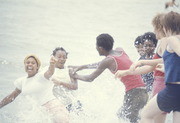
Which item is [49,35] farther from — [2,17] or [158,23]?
[158,23]

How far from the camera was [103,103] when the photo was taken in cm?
821

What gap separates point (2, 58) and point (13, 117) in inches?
211

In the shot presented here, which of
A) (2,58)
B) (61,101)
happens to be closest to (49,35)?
(2,58)

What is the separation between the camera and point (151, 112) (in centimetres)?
498

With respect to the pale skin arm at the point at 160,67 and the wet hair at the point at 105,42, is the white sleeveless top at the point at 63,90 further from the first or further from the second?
the pale skin arm at the point at 160,67

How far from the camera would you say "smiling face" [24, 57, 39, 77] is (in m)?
6.61

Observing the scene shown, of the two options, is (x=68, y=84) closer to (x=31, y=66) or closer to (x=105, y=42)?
(x=31, y=66)

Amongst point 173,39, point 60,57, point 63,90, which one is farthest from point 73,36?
point 173,39

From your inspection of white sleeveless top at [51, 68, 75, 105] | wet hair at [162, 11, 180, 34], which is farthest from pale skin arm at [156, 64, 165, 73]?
white sleeveless top at [51, 68, 75, 105]

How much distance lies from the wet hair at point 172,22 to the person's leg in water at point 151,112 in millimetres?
669

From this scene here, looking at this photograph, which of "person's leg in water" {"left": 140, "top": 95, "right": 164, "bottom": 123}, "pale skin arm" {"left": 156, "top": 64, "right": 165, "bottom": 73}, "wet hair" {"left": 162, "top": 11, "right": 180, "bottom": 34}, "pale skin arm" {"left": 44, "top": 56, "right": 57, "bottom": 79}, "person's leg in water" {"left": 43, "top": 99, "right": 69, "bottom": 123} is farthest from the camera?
"person's leg in water" {"left": 43, "top": 99, "right": 69, "bottom": 123}

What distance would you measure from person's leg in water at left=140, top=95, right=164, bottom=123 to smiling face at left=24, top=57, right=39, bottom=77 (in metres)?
2.05

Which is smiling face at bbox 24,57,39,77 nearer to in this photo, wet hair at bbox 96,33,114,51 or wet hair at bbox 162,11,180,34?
wet hair at bbox 96,33,114,51

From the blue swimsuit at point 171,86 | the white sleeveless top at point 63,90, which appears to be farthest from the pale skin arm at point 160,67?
the white sleeveless top at point 63,90
